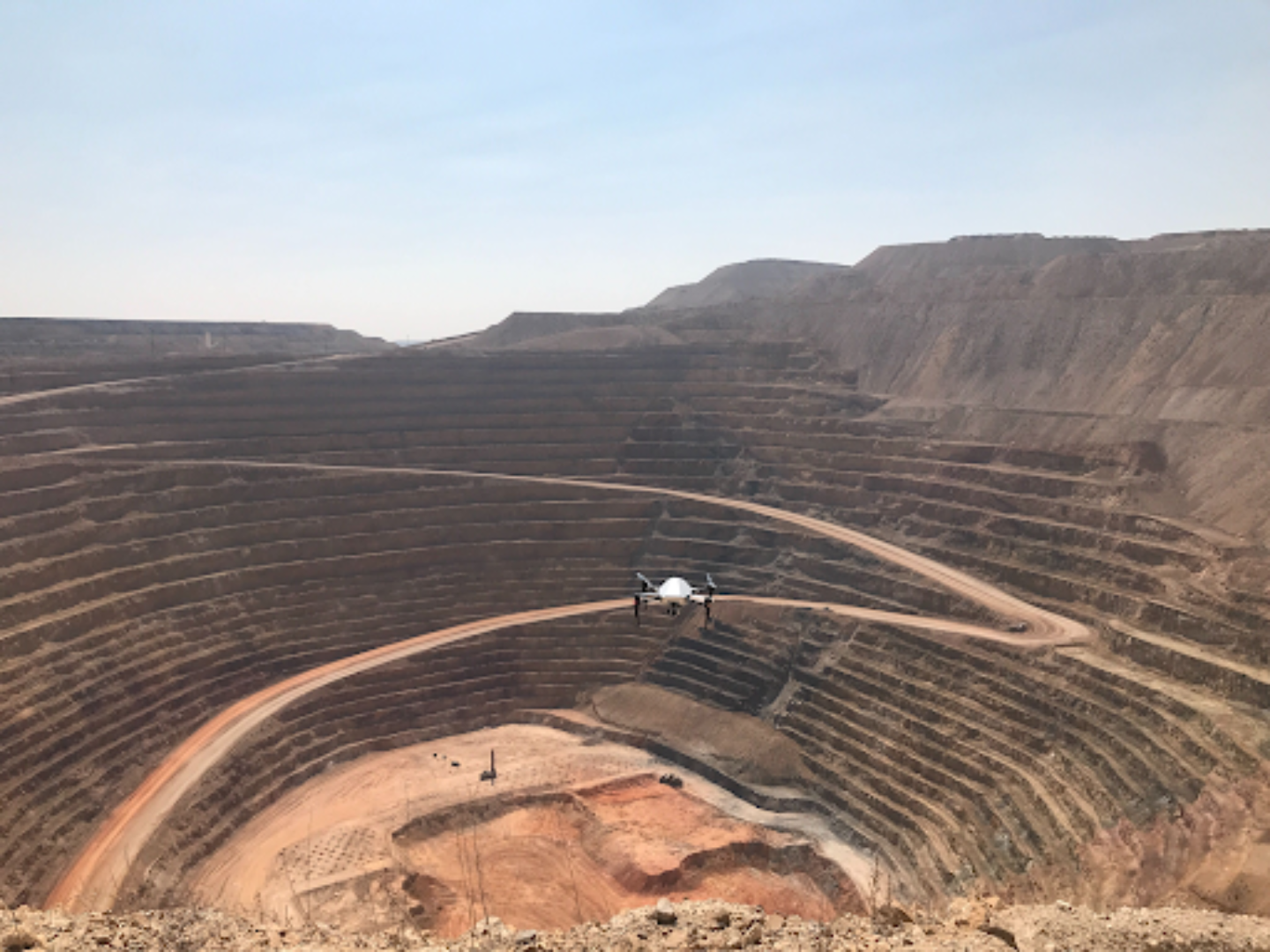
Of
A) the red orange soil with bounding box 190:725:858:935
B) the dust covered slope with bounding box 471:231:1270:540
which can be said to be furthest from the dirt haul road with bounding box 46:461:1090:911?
the dust covered slope with bounding box 471:231:1270:540

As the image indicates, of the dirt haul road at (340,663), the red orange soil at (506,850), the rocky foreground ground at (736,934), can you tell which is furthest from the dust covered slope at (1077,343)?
the rocky foreground ground at (736,934)

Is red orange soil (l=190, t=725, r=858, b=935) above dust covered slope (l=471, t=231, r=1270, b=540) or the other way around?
the other way around

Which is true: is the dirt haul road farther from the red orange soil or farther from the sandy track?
the red orange soil

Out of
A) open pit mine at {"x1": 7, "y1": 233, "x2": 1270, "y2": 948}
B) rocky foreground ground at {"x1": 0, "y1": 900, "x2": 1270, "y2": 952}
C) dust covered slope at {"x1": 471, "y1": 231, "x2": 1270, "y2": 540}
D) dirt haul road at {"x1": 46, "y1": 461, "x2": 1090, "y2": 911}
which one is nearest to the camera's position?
rocky foreground ground at {"x1": 0, "y1": 900, "x2": 1270, "y2": 952}

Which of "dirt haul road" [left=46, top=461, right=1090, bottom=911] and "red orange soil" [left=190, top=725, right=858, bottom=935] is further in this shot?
"dirt haul road" [left=46, top=461, right=1090, bottom=911]

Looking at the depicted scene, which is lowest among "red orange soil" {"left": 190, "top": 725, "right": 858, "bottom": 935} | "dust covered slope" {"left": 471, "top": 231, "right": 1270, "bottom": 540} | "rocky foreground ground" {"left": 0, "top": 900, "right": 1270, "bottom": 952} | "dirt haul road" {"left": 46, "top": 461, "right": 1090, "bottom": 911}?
"red orange soil" {"left": 190, "top": 725, "right": 858, "bottom": 935}

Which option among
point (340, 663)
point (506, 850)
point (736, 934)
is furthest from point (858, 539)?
point (736, 934)
